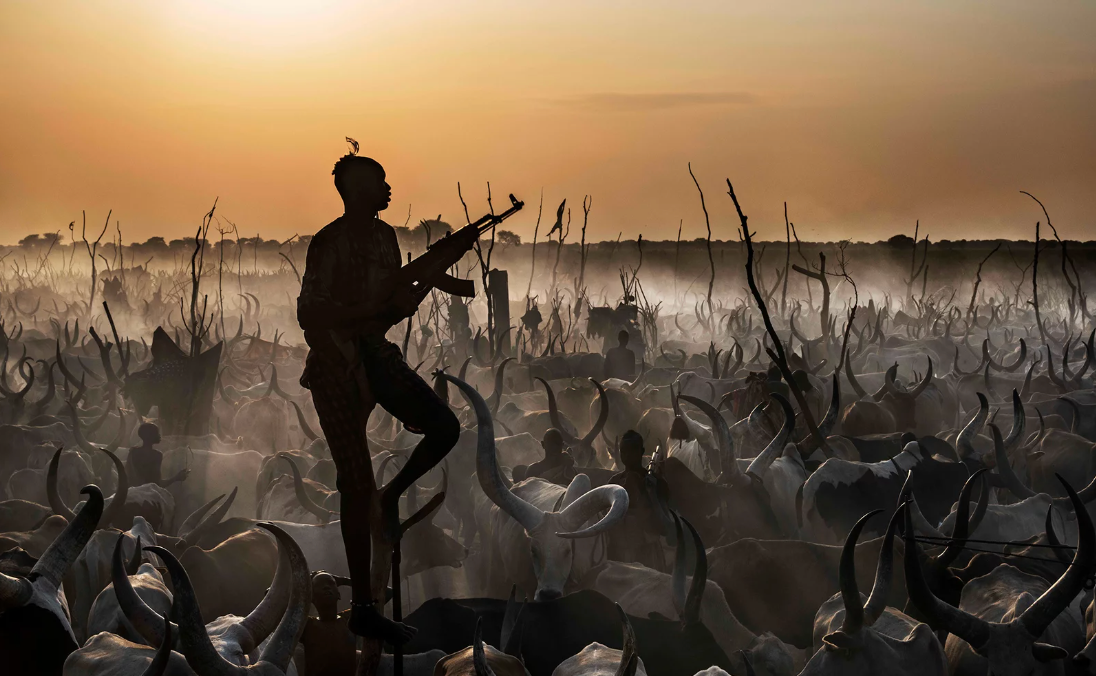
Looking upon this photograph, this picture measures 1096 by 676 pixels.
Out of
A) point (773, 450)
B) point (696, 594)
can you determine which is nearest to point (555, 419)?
point (773, 450)

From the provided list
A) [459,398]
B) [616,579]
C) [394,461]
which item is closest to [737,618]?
[616,579]

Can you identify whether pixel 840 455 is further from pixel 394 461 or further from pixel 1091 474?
pixel 394 461

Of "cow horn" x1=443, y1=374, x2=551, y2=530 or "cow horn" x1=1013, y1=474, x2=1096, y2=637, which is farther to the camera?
"cow horn" x1=443, y1=374, x2=551, y2=530

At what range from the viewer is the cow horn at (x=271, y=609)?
4.81 m

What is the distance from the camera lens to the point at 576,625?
561 centimetres

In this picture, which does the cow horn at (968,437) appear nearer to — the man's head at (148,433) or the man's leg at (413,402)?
the man's leg at (413,402)

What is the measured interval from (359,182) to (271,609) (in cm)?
214

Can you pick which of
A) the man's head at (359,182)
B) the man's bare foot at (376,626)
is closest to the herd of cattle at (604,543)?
the man's bare foot at (376,626)

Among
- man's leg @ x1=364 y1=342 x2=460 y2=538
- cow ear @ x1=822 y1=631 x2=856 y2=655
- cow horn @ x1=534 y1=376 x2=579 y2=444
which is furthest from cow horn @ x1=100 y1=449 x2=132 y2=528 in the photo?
cow ear @ x1=822 y1=631 x2=856 y2=655

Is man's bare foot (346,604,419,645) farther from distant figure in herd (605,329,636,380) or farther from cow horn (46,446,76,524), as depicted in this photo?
distant figure in herd (605,329,636,380)

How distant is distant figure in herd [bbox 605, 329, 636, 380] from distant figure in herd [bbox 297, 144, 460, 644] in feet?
45.0

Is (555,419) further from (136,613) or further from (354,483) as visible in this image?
(354,483)

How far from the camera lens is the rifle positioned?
420 centimetres

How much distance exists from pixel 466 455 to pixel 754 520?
3730 millimetres
